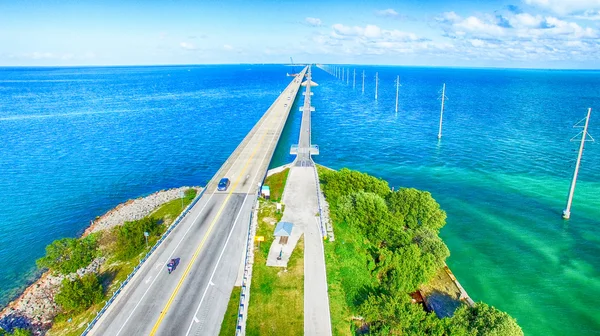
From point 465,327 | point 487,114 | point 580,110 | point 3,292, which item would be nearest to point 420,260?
point 465,327

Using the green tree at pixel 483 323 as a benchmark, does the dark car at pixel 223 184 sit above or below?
above

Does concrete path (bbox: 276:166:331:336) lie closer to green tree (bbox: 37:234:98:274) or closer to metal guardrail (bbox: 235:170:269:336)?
metal guardrail (bbox: 235:170:269:336)

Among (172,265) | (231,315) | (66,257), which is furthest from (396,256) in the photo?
(66,257)

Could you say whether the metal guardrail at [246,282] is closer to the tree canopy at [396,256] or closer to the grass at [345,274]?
the grass at [345,274]

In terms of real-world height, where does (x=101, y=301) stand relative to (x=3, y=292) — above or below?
above

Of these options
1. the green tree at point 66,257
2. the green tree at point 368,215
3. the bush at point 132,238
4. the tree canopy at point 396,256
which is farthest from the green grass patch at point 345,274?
the green tree at point 66,257

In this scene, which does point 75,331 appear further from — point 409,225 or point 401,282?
point 409,225
